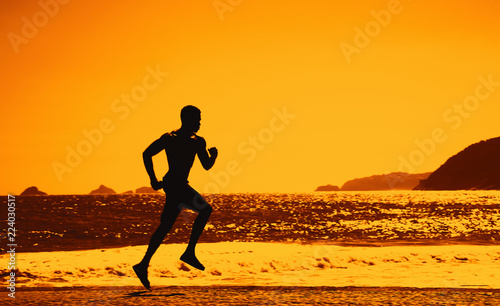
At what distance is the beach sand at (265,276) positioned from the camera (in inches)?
372

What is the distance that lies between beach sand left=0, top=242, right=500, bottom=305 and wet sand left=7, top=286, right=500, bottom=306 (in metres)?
0.02

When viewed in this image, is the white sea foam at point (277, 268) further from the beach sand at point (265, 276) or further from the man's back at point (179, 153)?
the man's back at point (179, 153)

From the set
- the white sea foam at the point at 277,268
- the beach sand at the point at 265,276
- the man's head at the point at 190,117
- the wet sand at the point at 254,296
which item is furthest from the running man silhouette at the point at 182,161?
the white sea foam at the point at 277,268

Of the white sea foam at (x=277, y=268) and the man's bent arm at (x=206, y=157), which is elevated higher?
the man's bent arm at (x=206, y=157)

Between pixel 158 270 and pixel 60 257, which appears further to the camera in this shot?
pixel 60 257

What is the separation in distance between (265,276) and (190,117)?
5.33m

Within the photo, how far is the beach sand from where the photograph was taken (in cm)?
944

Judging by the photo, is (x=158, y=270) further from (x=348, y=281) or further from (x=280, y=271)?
(x=348, y=281)

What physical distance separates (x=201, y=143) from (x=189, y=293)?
269cm

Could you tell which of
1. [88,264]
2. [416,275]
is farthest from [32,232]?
[416,275]

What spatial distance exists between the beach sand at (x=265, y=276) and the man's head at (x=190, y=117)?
8.34 feet

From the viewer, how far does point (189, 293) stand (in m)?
9.77

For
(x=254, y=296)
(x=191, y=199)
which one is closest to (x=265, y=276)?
(x=254, y=296)

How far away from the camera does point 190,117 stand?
854 centimetres
